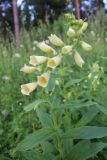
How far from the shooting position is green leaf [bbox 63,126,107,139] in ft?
6.11

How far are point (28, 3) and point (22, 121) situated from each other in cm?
1285

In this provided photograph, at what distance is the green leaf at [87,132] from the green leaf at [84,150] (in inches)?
3.5

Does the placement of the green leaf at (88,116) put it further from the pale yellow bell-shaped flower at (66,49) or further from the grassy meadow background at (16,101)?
the pale yellow bell-shaped flower at (66,49)

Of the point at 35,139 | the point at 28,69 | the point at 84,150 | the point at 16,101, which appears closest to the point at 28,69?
the point at 28,69

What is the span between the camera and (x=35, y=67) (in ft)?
6.29

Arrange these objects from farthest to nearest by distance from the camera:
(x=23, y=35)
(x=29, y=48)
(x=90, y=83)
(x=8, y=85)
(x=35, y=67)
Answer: (x=23, y=35) → (x=29, y=48) → (x=8, y=85) → (x=90, y=83) → (x=35, y=67)

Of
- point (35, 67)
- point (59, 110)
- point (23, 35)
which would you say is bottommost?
point (23, 35)

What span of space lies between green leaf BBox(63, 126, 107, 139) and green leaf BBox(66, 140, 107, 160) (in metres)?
0.09

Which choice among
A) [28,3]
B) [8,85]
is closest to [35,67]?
[8,85]

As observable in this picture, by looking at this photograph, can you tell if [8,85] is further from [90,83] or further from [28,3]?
[28,3]

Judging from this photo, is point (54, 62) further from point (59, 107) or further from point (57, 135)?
point (57, 135)

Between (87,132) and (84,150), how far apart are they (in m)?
0.11

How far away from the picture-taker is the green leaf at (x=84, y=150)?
1936mm

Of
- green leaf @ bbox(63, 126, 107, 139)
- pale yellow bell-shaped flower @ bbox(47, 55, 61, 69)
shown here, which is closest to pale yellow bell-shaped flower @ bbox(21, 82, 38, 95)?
pale yellow bell-shaped flower @ bbox(47, 55, 61, 69)
